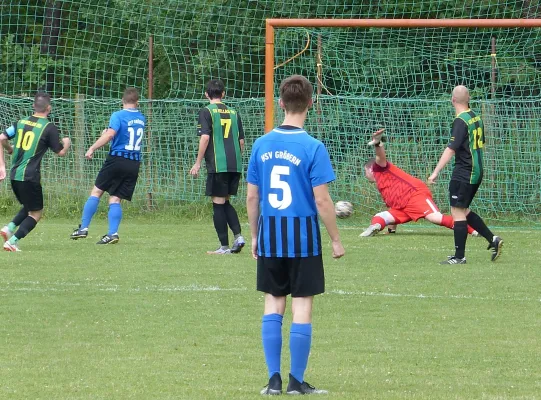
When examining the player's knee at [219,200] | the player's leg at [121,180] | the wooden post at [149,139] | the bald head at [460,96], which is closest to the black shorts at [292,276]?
the bald head at [460,96]

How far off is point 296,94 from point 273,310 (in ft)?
3.79

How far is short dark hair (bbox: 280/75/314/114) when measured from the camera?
19.6 feet

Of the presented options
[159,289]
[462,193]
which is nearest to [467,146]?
[462,193]

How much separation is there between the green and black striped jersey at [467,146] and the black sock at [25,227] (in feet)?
15.2

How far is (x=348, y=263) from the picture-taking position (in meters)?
11.7

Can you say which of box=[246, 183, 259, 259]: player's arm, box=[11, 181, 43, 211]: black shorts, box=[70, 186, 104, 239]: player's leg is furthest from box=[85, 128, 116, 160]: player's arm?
box=[246, 183, 259, 259]: player's arm

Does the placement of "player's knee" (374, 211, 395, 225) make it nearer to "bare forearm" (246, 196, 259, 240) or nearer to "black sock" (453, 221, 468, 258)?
"black sock" (453, 221, 468, 258)

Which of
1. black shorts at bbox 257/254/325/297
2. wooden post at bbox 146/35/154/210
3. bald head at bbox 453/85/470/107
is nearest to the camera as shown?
black shorts at bbox 257/254/325/297

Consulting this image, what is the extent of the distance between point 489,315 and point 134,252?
525 cm

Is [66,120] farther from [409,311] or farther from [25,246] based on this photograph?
[409,311]

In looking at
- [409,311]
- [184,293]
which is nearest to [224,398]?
[409,311]

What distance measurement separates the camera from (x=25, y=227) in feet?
40.8

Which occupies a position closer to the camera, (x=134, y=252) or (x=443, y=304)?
(x=443, y=304)

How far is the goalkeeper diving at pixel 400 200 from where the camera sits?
47.6ft
